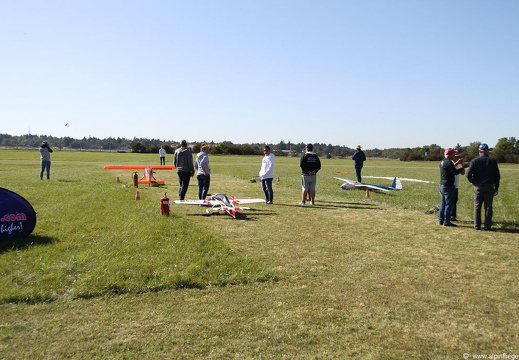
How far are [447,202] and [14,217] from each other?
396 inches

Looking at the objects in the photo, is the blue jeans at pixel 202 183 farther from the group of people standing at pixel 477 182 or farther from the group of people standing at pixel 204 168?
the group of people standing at pixel 477 182

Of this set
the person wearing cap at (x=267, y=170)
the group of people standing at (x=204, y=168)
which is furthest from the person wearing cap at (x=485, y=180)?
the person wearing cap at (x=267, y=170)

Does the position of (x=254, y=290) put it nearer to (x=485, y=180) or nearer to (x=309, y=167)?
(x=485, y=180)

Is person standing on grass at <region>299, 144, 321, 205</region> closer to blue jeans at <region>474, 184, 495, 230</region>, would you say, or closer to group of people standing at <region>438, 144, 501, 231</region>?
group of people standing at <region>438, 144, 501, 231</region>

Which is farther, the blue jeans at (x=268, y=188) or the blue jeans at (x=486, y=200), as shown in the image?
the blue jeans at (x=268, y=188)

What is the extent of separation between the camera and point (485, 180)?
358 inches

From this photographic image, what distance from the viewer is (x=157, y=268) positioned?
590 centimetres

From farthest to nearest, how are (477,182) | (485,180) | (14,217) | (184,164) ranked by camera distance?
(184,164) → (477,182) → (485,180) → (14,217)

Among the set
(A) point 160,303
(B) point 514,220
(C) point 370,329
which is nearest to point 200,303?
(A) point 160,303

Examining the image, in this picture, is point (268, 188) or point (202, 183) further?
point (268, 188)

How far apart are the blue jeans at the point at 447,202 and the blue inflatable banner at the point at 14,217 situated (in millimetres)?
9720

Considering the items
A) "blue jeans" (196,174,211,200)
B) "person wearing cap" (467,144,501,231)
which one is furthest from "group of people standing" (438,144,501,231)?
"blue jeans" (196,174,211,200)

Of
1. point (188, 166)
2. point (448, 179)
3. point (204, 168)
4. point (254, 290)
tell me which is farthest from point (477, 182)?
point (188, 166)

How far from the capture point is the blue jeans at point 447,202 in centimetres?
954
